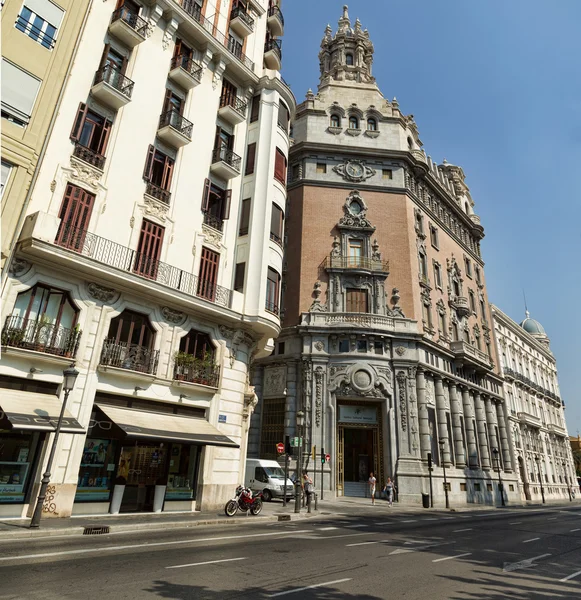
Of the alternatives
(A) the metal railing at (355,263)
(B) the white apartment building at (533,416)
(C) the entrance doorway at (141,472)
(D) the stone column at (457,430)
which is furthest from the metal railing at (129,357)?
(B) the white apartment building at (533,416)

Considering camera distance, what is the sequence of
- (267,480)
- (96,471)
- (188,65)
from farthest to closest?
(267,480)
(188,65)
(96,471)

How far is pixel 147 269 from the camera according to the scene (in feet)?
58.3

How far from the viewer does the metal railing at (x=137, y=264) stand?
15641 millimetres

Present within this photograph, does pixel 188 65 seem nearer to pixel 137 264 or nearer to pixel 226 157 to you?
pixel 226 157

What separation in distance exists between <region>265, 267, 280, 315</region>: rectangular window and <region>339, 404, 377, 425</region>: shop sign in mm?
13404

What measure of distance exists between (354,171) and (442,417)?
22.4 meters

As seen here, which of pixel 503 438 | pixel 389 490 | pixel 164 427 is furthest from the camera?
pixel 503 438

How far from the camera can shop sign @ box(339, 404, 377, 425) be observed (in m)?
32.4

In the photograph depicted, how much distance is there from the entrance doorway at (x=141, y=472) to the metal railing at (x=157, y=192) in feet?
32.9

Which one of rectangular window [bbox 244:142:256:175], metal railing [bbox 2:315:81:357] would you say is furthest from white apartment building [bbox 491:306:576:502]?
metal railing [bbox 2:315:81:357]

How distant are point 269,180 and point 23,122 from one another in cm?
1136

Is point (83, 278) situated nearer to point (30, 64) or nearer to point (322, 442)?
point (30, 64)

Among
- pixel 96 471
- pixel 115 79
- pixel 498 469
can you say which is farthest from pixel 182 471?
pixel 498 469

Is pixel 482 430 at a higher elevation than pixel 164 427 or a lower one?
higher
